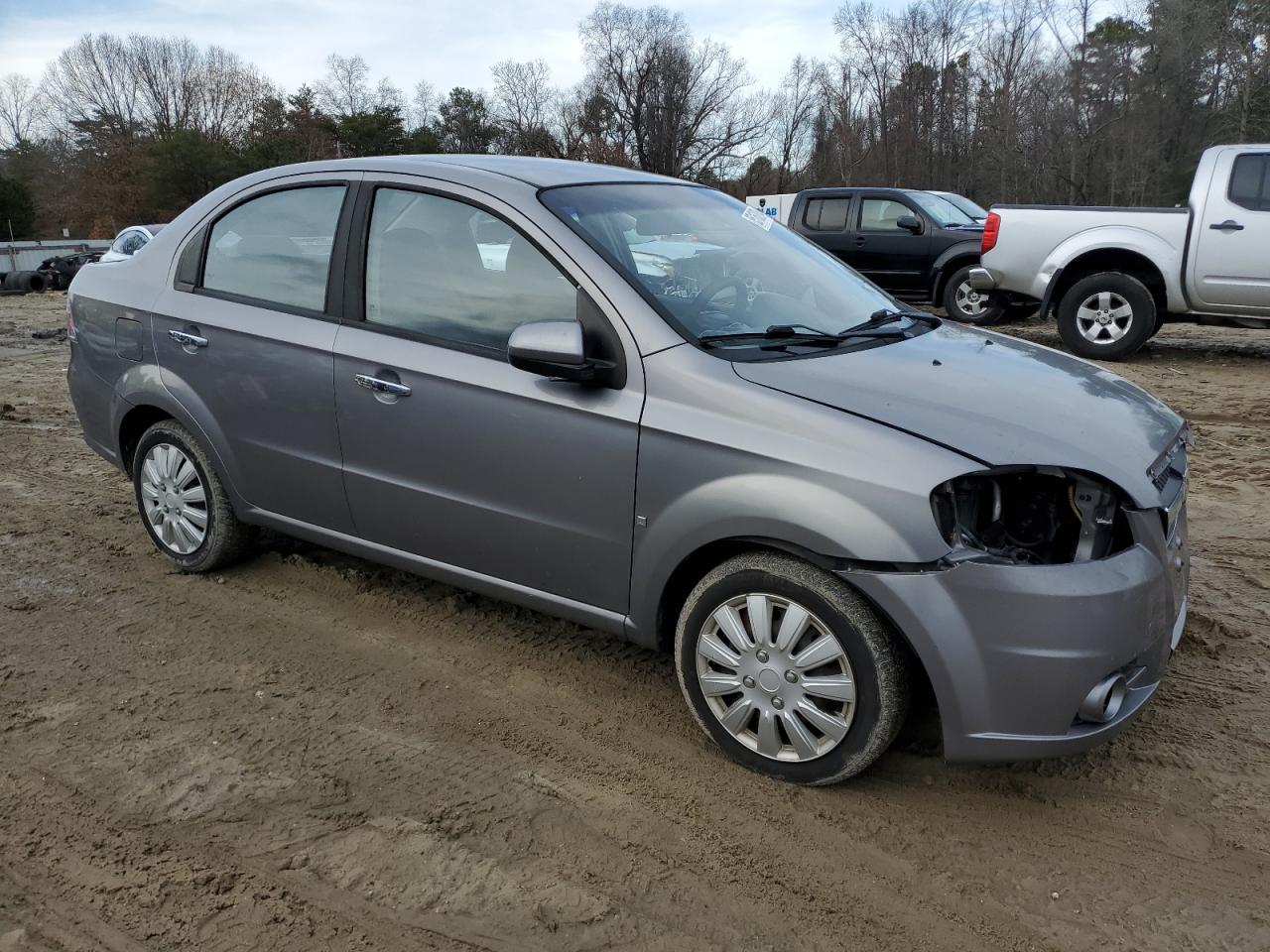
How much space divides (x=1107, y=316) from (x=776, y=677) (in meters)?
8.26

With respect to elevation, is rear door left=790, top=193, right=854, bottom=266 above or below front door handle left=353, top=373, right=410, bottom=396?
above

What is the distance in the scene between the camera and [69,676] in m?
3.65

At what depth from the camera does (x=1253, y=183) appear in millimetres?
8969

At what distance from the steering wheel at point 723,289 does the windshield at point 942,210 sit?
10.6 m

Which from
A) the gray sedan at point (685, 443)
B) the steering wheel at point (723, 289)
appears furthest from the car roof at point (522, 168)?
the steering wheel at point (723, 289)

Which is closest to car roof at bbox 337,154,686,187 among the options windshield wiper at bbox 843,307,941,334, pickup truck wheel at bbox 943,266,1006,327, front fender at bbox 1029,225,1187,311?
windshield wiper at bbox 843,307,941,334

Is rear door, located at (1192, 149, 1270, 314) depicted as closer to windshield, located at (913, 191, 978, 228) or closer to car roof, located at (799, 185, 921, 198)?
windshield, located at (913, 191, 978, 228)

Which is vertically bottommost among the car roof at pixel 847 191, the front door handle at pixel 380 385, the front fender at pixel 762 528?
the front fender at pixel 762 528

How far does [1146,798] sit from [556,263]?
7.94 ft

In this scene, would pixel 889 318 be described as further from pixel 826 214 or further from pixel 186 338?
pixel 826 214

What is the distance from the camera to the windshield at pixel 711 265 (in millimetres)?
3264

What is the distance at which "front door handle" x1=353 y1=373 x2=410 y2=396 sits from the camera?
11.5 ft

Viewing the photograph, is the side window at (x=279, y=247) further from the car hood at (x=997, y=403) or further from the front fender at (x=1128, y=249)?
the front fender at (x=1128, y=249)

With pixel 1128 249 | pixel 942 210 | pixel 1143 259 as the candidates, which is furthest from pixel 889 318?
pixel 942 210
